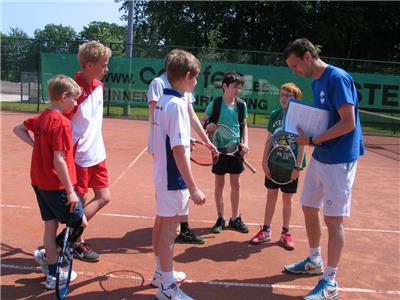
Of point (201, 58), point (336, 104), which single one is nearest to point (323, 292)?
point (336, 104)

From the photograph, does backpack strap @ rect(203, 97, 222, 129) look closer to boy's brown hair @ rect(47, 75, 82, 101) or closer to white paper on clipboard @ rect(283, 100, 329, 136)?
white paper on clipboard @ rect(283, 100, 329, 136)

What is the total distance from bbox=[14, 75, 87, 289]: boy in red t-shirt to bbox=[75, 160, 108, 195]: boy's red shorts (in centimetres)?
45

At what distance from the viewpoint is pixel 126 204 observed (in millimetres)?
6648

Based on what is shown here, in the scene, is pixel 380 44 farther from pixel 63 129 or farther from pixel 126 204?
pixel 63 129

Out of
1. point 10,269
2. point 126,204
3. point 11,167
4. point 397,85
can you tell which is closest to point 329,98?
point 10,269

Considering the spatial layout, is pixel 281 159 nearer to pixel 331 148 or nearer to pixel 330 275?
pixel 331 148

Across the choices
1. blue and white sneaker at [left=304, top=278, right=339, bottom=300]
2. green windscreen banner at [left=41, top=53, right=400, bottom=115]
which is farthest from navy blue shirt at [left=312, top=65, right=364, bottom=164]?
green windscreen banner at [left=41, top=53, right=400, bottom=115]

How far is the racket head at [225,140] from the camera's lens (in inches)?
217

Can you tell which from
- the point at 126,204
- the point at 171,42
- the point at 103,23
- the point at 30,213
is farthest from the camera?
the point at 103,23

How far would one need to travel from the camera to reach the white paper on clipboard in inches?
155

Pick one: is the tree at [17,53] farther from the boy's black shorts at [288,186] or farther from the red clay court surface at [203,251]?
the boy's black shorts at [288,186]

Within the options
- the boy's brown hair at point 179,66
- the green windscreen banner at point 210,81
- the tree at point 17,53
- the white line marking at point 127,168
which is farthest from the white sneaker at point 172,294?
the tree at point 17,53

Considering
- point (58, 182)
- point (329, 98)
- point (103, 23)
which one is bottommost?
point (58, 182)

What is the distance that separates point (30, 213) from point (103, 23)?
355 feet
